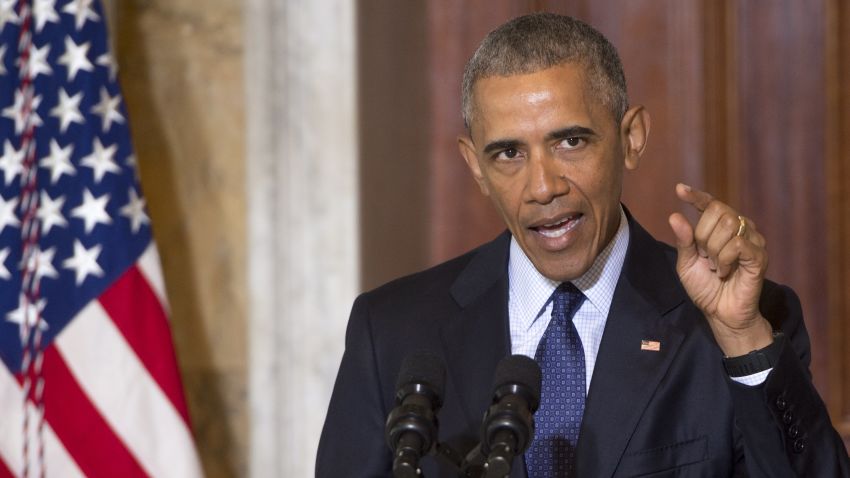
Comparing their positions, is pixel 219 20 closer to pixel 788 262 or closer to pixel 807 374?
pixel 788 262

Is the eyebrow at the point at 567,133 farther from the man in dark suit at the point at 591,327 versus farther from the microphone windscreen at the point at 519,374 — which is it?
the microphone windscreen at the point at 519,374

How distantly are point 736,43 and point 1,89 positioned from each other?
1782 mm

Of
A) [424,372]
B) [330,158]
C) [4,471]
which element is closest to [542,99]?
[424,372]

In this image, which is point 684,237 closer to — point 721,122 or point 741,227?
point 741,227

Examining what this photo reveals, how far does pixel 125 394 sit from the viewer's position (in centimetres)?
272

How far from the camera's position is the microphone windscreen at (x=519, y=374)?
4.49ft

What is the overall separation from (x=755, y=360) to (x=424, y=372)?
1.68 ft

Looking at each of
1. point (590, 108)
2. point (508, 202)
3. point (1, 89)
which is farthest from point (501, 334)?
point (1, 89)

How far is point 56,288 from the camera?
2.70 meters

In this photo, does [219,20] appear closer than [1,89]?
No

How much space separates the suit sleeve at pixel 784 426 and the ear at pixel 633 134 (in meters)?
0.43

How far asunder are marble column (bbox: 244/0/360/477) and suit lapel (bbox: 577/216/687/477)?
43.7 inches

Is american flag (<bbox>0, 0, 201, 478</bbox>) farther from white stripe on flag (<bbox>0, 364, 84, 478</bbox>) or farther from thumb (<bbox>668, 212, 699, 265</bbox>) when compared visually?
thumb (<bbox>668, 212, 699, 265</bbox>)

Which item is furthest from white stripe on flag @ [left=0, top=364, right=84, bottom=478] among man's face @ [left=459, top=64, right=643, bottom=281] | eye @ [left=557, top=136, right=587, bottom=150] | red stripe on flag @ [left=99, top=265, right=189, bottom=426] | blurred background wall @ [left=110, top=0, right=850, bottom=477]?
eye @ [left=557, top=136, right=587, bottom=150]
